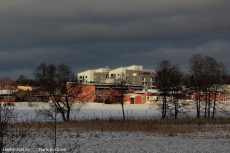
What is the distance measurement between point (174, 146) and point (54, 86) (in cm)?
2731

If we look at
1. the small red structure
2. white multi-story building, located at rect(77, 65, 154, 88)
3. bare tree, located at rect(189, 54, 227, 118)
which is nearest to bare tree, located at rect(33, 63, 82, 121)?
bare tree, located at rect(189, 54, 227, 118)

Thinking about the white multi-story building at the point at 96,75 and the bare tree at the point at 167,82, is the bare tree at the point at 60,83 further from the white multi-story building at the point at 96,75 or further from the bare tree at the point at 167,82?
the white multi-story building at the point at 96,75

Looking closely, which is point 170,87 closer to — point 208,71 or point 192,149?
point 208,71

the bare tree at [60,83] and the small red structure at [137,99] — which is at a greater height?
the bare tree at [60,83]

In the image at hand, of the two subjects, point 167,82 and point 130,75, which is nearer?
point 167,82

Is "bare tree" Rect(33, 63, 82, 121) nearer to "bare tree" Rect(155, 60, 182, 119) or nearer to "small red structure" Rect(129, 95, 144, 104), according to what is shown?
"bare tree" Rect(155, 60, 182, 119)

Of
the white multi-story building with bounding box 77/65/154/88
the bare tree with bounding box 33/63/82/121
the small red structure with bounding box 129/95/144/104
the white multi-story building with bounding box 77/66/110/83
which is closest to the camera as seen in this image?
the bare tree with bounding box 33/63/82/121

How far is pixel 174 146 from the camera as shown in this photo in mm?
16547

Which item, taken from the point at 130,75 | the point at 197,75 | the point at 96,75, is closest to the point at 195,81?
the point at 197,75

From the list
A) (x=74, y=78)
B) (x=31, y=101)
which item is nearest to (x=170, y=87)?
(x=74, y=78)

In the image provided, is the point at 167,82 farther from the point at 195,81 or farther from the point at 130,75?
the point at 130,75

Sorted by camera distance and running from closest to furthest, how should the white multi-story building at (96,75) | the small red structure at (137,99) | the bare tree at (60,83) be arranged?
the bare tree at (60,83), the small red structure at (137,99), the white multi-story building at (96,75)

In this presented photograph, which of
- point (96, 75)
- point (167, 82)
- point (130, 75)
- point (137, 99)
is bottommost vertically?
point (137, 99)

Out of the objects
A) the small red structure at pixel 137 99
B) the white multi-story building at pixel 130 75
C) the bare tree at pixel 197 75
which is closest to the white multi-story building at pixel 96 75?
the white multi-story building at pixel 130 75
